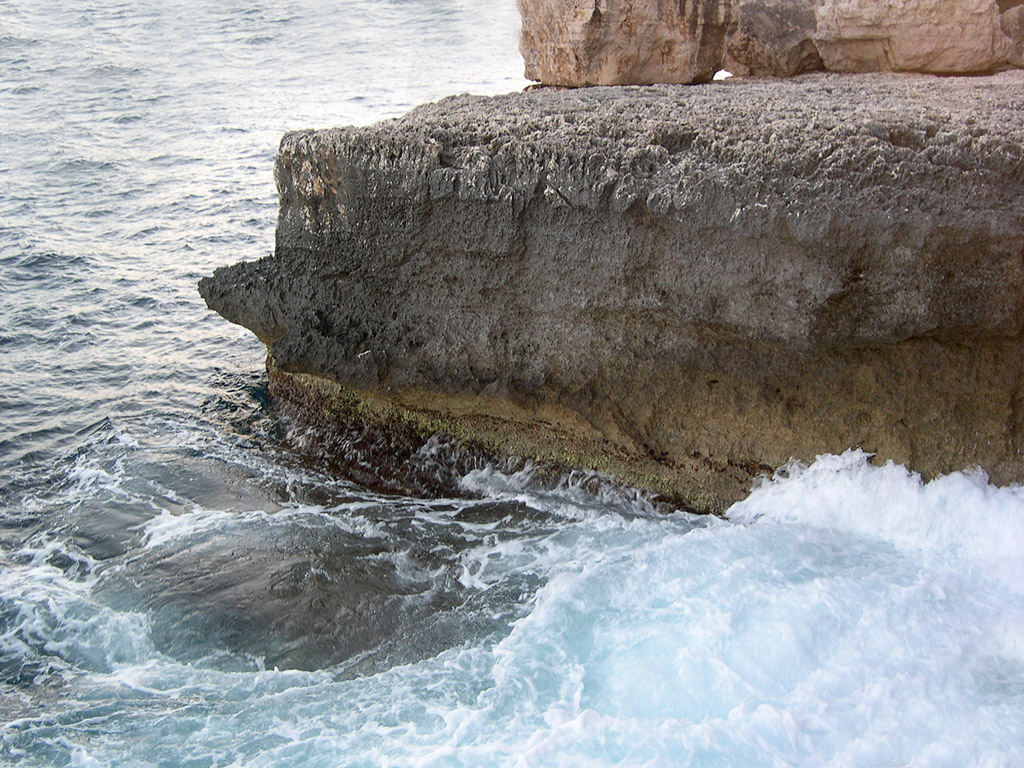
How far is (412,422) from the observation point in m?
7.31

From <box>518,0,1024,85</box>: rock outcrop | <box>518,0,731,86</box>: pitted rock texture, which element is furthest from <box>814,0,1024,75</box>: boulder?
<box>518,0,731,86</box>: pitted rock texture

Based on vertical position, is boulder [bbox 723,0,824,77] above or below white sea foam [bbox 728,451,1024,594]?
above

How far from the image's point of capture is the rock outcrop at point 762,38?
280 inches

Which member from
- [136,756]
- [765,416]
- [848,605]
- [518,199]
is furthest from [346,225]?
[848,605]

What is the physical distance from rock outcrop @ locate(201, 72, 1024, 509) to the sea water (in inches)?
18.4

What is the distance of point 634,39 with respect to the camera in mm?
7918

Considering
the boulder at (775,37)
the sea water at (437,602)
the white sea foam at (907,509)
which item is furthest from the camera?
the boulder at (775,37)

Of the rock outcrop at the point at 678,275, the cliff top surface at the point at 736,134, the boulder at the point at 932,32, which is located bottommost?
the rock outcrop at the point at 678,275

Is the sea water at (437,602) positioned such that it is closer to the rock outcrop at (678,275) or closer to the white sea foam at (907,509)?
the white sea foam at (907,509)

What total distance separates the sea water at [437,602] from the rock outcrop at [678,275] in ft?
1.53

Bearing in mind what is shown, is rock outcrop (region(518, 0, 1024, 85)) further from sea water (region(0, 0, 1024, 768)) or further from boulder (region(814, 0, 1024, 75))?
sea water (region(0, 0, 1024, 768))

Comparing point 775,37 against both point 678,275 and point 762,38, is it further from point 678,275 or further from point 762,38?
point 678,275

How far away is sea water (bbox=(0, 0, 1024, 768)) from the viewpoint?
4629 millimetres

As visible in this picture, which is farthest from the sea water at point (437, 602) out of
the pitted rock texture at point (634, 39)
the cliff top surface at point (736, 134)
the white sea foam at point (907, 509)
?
the pitted rock texture at point (634, 39)
